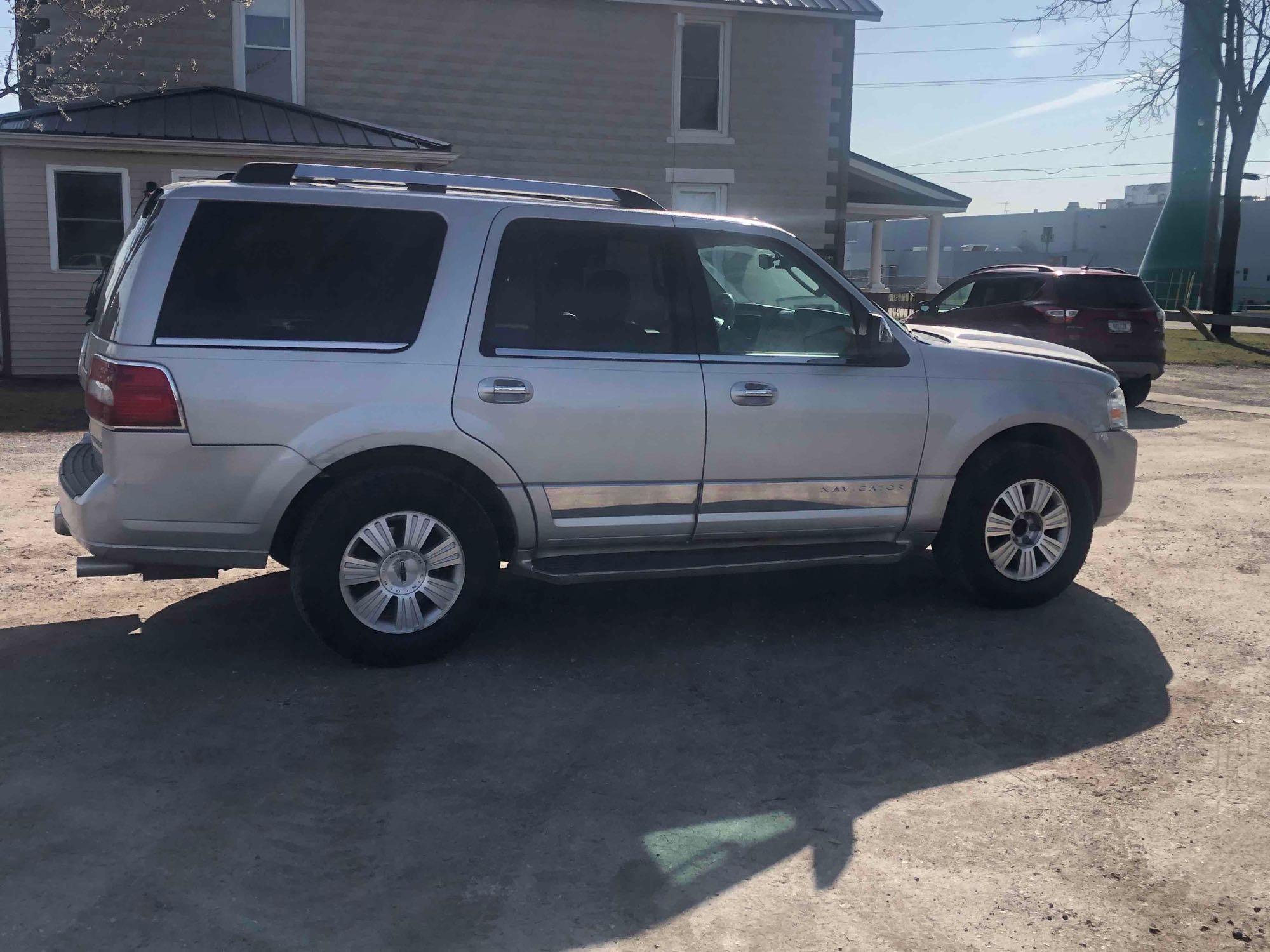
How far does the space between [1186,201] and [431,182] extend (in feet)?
165

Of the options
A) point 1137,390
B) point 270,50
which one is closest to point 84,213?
point 270,50

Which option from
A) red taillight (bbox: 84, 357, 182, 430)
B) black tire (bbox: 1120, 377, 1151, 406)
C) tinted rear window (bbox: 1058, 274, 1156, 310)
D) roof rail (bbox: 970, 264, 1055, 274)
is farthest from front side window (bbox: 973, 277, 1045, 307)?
red taillight (bbox: 84, 357, 182, 430)

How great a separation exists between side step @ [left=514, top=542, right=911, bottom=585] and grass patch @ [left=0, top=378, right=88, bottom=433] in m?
6.92

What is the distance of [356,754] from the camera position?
4.43 meters

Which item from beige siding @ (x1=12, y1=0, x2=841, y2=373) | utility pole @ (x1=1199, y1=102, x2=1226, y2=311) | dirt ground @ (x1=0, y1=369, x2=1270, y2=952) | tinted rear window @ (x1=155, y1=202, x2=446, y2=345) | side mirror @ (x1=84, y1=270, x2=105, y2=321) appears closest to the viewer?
dirt ground @ (x1=0, y1=369, x2=1270, y2=952)

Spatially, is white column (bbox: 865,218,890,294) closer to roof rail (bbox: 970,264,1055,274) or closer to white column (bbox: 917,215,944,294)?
white column (bbox: 917,215,944,294)

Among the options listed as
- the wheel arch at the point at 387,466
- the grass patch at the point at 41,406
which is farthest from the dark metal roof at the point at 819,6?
the wheel arch at the point at 387,466

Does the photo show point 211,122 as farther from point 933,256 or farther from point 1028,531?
point 933,256

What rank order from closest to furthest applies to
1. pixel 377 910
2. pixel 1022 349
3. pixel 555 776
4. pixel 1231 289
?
1. pixel 377 910
2. pixel 555 776
3. pixel 1022 349
4. pixel 1231 289

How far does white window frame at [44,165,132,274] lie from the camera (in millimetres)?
16172

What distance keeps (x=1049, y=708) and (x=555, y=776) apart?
210cm

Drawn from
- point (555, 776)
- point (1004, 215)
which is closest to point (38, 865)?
point (555, 776)

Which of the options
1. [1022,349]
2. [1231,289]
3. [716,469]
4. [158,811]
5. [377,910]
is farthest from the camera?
[1231,289]

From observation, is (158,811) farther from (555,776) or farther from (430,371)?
(430,371)
